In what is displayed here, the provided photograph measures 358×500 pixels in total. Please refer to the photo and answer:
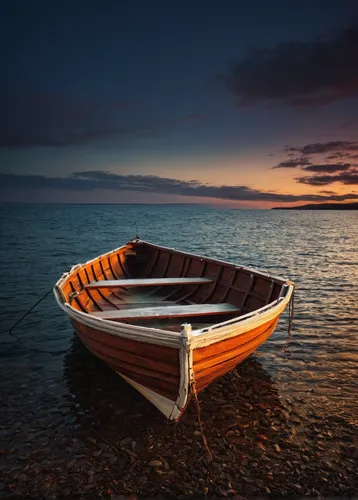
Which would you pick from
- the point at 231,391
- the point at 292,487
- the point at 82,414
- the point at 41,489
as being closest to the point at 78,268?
the point at 82,414

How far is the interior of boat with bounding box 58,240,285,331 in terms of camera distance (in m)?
10.2

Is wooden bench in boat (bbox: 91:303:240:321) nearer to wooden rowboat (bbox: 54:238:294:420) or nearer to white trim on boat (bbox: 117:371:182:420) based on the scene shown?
wooden rowboat (bbox: 54:238:294:420)

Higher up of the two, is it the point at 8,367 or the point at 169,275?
the point at 169,275

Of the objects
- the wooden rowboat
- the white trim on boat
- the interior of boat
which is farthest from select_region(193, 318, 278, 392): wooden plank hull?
the interior of boat

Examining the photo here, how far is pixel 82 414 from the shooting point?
814 cm

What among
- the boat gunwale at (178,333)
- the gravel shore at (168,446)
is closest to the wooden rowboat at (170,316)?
the boat gunwale at (178,333)

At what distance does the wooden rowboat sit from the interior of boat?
3cm

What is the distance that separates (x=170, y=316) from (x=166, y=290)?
4628 mm

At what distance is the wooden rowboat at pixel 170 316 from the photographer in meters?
6.57

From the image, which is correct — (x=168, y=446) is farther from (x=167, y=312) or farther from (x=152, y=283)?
(x=152, y=283)

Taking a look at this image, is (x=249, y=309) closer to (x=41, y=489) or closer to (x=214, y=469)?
(x=214, y=469)

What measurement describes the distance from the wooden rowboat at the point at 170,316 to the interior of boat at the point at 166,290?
0.03m

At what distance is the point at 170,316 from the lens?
31.0ft

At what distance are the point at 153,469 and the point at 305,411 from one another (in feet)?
12.7
